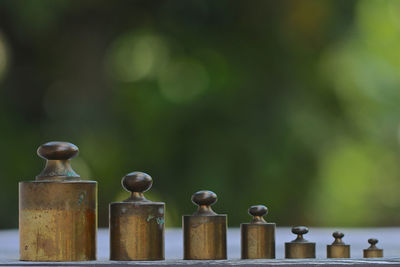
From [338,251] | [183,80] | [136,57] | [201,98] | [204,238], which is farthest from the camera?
[136,57]

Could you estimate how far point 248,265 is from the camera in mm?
1490

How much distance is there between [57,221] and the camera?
1594 mm

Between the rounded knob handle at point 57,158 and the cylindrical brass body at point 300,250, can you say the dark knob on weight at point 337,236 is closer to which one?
the cylindrical brass body at point 300,250

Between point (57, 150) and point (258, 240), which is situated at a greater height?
point (57, 150)

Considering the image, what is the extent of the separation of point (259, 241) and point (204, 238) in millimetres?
117

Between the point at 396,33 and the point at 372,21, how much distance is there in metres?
0.58

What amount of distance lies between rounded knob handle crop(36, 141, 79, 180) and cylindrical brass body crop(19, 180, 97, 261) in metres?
0.02

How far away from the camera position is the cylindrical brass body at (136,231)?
1.63 m

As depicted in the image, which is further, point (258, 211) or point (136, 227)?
point (258, 211)

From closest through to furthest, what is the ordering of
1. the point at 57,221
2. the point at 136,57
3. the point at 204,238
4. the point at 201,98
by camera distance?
the point at 57,221 < the point at 204,238 < the point at 201,98 < the point at 136,57

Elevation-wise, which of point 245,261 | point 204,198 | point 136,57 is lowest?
point 245,261

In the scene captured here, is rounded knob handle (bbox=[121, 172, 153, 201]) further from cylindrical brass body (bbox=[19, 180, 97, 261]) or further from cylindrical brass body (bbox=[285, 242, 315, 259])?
cylindrical brass body (bbox=[285, 242, 315, 259])

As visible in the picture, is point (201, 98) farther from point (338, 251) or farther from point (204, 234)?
point (204, 234)

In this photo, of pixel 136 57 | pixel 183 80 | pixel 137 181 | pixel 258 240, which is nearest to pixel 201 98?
pixel 183 80
